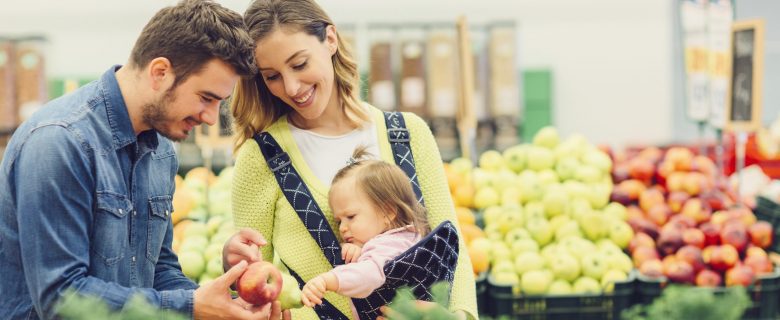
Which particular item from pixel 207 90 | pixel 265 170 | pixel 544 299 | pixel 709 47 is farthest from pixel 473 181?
Result: pixel 207 90

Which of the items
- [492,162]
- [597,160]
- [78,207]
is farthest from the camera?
[492,162]

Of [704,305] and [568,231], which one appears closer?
[704,305]

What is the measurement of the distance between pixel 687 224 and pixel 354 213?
2277mm

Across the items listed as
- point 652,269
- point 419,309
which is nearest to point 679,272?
point 652,269

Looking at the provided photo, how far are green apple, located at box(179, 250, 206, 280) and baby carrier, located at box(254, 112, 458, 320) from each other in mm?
1275

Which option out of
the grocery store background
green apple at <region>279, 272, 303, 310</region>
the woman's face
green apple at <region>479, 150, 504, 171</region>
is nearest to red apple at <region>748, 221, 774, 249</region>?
green apple at <region>479, 150, 504, 171</region>

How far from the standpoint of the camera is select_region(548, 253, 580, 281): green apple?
324cm

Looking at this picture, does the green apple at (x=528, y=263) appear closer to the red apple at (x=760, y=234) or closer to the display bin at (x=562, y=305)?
the display bin at (x=562, y=305)

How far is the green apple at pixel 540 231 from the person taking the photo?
3555mm

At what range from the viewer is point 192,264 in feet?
10.0

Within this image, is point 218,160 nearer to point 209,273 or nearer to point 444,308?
point 209,273

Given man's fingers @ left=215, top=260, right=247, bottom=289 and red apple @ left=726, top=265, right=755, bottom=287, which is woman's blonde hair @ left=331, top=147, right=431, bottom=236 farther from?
red apple @ left=726, top=265, right=755, bottom=287

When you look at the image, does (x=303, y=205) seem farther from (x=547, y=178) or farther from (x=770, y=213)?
(x=770, y=213)

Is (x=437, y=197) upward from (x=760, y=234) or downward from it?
upward
